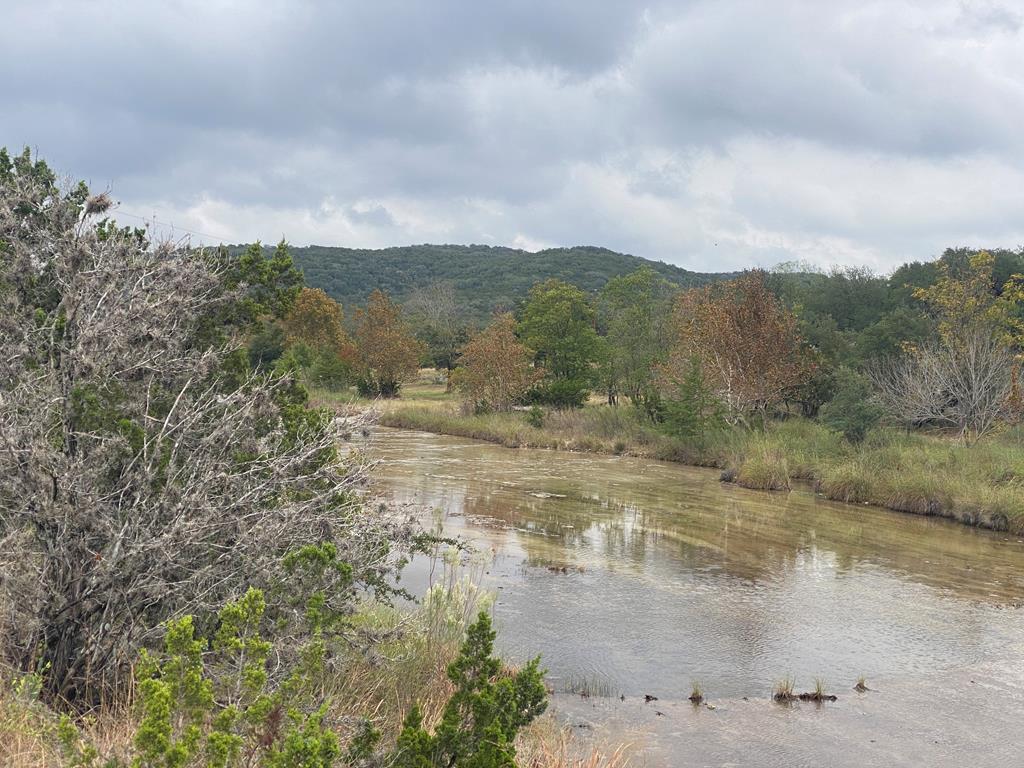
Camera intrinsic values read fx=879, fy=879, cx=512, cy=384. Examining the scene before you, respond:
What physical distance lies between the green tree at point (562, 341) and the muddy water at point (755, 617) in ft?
59.0

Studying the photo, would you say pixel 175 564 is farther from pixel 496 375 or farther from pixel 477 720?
pixel 496 375

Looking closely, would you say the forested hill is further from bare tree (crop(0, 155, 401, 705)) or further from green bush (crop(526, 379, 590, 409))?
bare tree (crop(0, 155, 401, 705))

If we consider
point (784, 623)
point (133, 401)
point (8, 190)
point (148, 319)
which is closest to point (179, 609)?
point (133, 401)

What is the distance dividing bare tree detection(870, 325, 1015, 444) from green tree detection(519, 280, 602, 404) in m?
14.8

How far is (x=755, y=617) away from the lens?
10664 mm

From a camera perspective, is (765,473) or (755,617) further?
(765,473)

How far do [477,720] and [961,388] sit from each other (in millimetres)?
23312

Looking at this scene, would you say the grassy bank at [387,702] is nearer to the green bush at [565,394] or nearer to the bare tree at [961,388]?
the bare tree at [961,388]

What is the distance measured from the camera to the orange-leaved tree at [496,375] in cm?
3722

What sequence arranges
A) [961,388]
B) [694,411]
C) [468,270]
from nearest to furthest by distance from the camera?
[961,388]
[694,411]
[468,270]

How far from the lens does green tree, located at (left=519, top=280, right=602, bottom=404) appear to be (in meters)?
38.1

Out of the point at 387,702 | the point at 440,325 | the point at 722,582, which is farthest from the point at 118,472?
the point at 440,325

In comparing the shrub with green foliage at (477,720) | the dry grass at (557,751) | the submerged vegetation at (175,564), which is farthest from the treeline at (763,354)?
the shrub with green foliage at (477,720)

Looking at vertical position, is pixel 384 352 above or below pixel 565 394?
above
